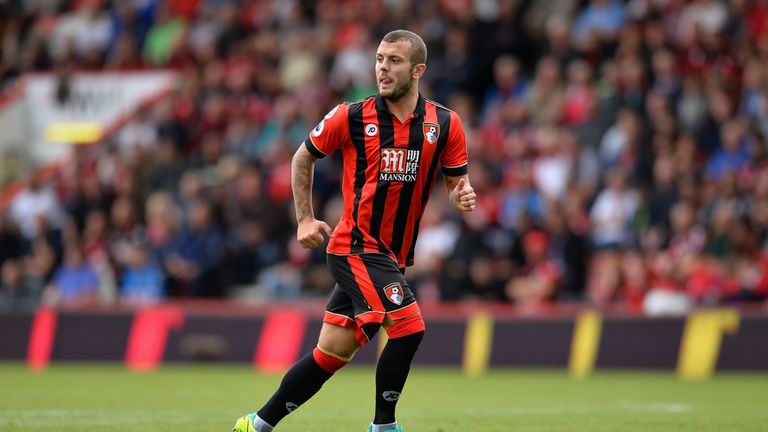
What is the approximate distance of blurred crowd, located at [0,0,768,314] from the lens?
55.7 ft

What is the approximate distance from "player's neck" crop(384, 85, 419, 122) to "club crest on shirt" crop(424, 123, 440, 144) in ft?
0.45

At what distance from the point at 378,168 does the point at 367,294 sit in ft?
2.48

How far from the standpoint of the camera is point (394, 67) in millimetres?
7676

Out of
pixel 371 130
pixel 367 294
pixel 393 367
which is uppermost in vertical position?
pixel 371 130

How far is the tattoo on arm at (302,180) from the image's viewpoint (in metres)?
7.72

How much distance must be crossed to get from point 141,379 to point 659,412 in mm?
6968

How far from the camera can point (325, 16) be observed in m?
23.8

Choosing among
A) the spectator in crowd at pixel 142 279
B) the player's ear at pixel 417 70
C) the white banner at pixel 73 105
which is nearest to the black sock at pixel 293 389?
the player's ear at pixel 417 70

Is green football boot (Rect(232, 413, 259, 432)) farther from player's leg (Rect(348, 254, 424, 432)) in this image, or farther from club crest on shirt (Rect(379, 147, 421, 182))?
club crest on shirt (Rect(379, 147, 421, 182))

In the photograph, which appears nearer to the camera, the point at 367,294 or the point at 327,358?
the point at 367,294

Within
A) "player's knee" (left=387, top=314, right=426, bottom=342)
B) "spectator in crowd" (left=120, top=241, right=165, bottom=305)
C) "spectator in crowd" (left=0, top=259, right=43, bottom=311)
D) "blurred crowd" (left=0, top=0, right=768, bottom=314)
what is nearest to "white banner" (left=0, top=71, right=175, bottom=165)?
"blurred crowd" (left=0, top=0, right=768, bottom=314)

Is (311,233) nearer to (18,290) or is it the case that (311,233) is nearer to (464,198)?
(464,198)

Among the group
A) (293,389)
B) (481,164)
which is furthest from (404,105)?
(481,164)

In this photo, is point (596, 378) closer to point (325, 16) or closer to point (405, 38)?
point (405, 38)
